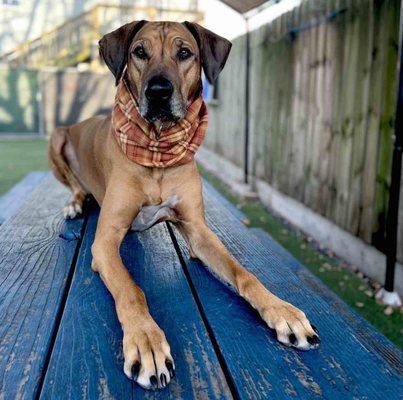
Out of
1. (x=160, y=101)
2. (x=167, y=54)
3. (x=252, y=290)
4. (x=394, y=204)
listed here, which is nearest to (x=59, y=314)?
(x=252, y=290)

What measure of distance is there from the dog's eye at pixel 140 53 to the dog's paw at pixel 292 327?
4.56 ft

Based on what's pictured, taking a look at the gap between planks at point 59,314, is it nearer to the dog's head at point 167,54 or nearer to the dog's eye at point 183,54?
the dog's head at point 167,54

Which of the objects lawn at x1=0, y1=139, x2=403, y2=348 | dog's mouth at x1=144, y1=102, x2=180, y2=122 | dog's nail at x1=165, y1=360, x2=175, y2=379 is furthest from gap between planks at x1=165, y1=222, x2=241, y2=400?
lawn at x1=0, y1=139, x2=403, y2=348

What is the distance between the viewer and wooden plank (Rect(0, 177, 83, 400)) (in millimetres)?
1187

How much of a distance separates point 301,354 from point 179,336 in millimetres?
359

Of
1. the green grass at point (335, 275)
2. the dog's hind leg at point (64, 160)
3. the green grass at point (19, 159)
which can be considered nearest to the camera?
the green grass at point (335, 275)

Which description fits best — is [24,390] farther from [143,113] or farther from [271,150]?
[271,150]

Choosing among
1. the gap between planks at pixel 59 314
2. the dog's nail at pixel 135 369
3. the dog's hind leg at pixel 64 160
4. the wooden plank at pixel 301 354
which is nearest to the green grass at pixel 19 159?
the dog's hind leg at pixel 64 160

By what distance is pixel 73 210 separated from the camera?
9.12 ft

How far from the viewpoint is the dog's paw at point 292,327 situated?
53.2 inches

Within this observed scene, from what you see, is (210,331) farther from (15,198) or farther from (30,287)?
(15,198)

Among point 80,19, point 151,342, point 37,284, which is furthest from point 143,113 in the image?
point 80,19

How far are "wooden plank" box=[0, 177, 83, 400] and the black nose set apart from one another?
81 cm

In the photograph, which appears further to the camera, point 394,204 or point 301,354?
point 394,204
